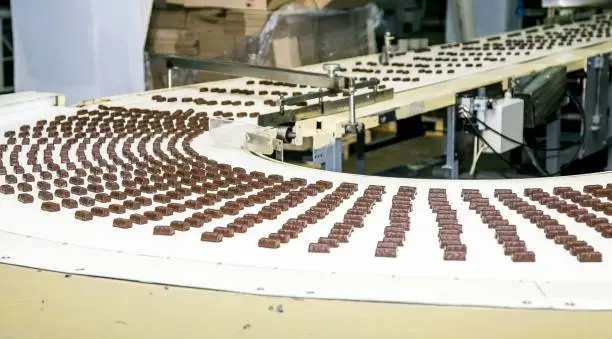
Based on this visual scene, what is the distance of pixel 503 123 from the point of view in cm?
504

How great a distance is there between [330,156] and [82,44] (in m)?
1.86

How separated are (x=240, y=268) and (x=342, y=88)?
2.14m

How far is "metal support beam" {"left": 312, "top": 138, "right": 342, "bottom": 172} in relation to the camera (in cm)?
399

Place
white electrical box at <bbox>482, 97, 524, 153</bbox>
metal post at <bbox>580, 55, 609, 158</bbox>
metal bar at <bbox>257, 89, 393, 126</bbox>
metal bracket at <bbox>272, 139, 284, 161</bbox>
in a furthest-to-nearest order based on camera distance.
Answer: metal post at <bbox>580, 55, 609, 158</bbox> → white electrical box at <bbox>482, 97, 524, 153</bbox> → metal bar at <bbox>257, 89, 393, 126</bbox> → metal bracket at <bbox>272, 139, 284, 161</bbox>

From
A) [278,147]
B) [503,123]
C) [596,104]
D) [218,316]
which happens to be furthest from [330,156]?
[596,104]

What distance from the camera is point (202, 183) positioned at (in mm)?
2738

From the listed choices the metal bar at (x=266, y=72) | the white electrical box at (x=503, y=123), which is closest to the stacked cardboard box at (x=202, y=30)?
the metal bar at (x=266, y=72)

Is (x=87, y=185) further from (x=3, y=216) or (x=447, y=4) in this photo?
(x=447, y=4)

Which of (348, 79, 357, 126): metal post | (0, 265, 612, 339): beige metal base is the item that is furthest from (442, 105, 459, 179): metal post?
(0, 265, 612, 339): beige metal base

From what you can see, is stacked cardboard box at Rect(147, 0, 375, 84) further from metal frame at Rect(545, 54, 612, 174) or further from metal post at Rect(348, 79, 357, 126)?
metal post at Rect(348, 79, 357, 126)

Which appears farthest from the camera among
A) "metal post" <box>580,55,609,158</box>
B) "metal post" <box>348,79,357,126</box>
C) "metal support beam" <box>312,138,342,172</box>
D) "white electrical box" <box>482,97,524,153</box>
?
"metal post" <box>580,55,609,158</box>

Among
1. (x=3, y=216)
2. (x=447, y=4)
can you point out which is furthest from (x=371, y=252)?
(x=447, y=4)

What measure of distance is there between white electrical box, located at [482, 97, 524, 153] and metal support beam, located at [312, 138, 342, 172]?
1.23 m

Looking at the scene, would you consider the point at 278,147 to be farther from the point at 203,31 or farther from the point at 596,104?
the point at 596,104
